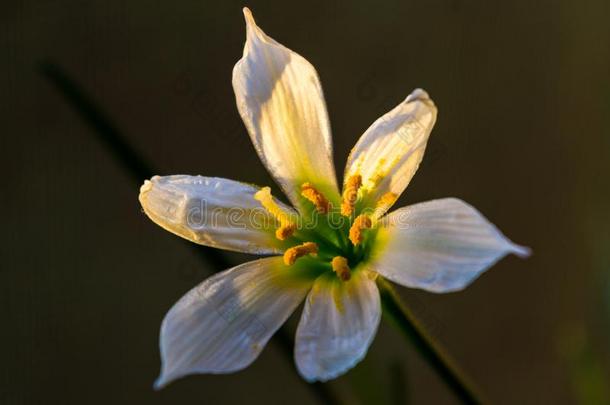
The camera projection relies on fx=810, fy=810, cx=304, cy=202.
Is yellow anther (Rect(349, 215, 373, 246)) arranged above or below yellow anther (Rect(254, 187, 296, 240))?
below

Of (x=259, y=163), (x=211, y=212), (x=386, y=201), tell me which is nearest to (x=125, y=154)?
(x=211, y=212)

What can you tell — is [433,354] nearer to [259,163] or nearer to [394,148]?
[394,148]

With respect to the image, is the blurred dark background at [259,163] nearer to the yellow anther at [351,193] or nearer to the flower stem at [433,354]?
the yellow anther at [351,193]

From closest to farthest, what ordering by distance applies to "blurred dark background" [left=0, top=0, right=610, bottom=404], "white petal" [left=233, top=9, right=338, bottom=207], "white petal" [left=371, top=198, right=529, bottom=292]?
"white petal" [left=371, top=198, right=529, bottom=292], "white petal" [left=233, top=9, right=338, bottom=207], "blurred dark background" [left=0, top=0, right=610, bottom=404]

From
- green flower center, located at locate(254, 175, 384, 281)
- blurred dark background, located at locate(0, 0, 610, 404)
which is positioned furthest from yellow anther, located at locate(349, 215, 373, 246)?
blurred dark background, located at locate(0, 0, 610, 404)

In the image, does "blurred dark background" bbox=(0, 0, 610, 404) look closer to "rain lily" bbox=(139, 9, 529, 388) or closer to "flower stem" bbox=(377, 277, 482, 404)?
"rain lily" bbox=(139, 9, 529, 388)

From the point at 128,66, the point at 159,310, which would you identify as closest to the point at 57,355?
the point at 159,310

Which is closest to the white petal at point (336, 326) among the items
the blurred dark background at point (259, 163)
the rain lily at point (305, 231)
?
the rain lily at point (305, 231)
